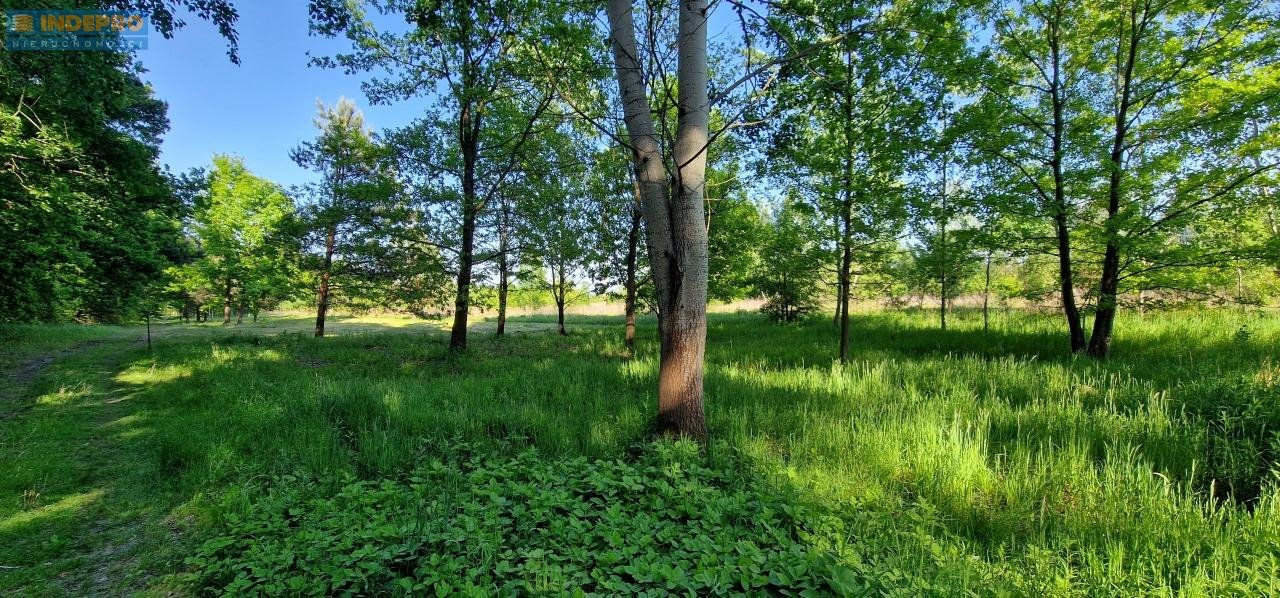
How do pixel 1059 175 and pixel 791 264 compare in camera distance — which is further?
pixel 791 264

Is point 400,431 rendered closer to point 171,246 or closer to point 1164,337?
point 171,246

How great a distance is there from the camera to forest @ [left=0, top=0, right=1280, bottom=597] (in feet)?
8.02

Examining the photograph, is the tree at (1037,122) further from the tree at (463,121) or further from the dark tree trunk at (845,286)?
the tree at (463,121)

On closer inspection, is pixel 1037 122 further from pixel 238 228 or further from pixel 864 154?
pixel 238 228

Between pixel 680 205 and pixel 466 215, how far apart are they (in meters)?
8.77

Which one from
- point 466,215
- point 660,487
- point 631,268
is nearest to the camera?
point 660,487

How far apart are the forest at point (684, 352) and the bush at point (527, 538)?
0.03m

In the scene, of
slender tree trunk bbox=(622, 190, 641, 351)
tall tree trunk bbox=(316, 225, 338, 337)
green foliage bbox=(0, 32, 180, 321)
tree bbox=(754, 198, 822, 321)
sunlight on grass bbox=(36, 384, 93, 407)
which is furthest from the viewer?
slender tree trunk bbox=(622, 190, 641, 351)

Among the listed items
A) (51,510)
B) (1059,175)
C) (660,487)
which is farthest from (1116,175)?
(51,510)

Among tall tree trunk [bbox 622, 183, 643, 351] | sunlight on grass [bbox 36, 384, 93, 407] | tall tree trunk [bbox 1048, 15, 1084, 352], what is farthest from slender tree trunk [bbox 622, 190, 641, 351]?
sunlight on grass [bbox 36, 384, 93, 407]

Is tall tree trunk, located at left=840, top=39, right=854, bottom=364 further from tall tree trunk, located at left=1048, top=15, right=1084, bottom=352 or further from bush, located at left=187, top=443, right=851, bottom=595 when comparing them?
bush, located at left=187, top=443, right=851, bottom=595

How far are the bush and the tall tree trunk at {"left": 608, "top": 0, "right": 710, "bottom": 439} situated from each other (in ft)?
2.55

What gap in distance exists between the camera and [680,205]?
12.7ft

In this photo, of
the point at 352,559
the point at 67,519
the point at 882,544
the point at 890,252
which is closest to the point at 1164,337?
the point at 890,252
